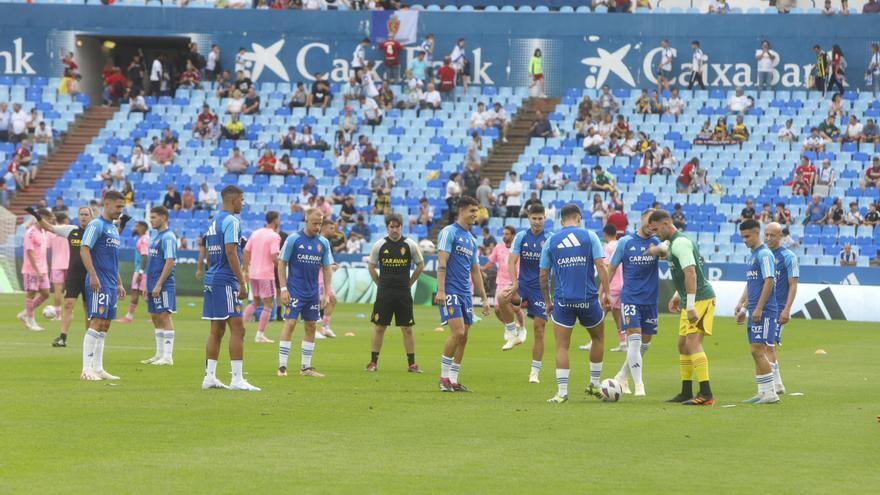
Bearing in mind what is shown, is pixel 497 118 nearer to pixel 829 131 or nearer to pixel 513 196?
pixel 513 196

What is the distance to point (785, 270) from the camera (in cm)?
1650

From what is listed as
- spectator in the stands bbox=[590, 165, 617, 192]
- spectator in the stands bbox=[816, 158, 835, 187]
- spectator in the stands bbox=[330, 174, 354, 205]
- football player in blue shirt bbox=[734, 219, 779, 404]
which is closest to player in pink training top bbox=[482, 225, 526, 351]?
football player in blue shirt bbox=[734, 219, 779, 404]

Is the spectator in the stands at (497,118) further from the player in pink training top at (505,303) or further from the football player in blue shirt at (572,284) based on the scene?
the football player in blue shirt at (572,284)

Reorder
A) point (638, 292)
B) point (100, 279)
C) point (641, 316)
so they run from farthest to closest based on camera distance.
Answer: point (100, 279)
point (638, 292)
point (641, 316)

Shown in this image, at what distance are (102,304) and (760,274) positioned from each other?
752cm

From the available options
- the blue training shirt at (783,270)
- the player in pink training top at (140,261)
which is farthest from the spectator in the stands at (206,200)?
the blue training shirt at (783,270)

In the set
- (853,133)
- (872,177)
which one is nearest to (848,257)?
(872,177)

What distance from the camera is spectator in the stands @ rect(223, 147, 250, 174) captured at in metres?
43.9

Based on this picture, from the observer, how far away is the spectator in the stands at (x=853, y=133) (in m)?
40.7

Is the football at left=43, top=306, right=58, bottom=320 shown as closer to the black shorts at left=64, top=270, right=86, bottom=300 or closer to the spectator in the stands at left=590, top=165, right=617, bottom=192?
the black shorts at left=64, top=270, right=86, bottom=300

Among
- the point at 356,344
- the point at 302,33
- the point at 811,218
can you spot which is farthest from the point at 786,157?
the point at 356,344

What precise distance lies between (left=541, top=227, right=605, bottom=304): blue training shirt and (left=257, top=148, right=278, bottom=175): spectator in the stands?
95.7ft

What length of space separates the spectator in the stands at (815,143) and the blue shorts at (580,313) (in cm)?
2702

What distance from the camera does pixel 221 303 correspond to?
50.6ft
